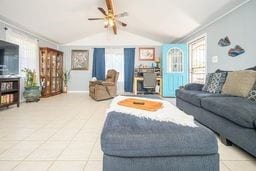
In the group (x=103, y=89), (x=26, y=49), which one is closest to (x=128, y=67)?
(x=103, y=89)

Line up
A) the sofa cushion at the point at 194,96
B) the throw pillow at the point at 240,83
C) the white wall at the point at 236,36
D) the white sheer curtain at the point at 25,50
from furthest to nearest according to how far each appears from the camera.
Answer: the white sheer curtain at the point at 25,50
the white wall at the point at 236,36
the sofa cushion at the point at 194,96
the throw pillow at the point at 240,83

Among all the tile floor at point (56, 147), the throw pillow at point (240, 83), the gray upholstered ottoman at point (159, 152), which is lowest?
the tile floor at point (56, 147)

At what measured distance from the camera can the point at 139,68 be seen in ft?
26.1

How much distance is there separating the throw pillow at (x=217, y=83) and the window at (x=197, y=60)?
199cm

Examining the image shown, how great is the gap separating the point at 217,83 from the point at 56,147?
2.74 m

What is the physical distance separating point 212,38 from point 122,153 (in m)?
4.47

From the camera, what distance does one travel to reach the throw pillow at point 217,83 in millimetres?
3402

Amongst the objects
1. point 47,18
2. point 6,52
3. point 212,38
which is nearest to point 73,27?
point 47,18

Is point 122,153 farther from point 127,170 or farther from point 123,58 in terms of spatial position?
point 123,58

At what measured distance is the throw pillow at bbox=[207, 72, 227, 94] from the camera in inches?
134

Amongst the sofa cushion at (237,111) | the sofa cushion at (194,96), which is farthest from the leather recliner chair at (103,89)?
the sofa cushion at (237,111)

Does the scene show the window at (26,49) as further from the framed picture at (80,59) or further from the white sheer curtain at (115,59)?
the white sheer curtain at (115,59)

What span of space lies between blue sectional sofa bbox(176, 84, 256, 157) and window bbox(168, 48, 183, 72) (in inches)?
146

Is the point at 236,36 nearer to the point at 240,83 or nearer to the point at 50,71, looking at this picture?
the point at 240,83
